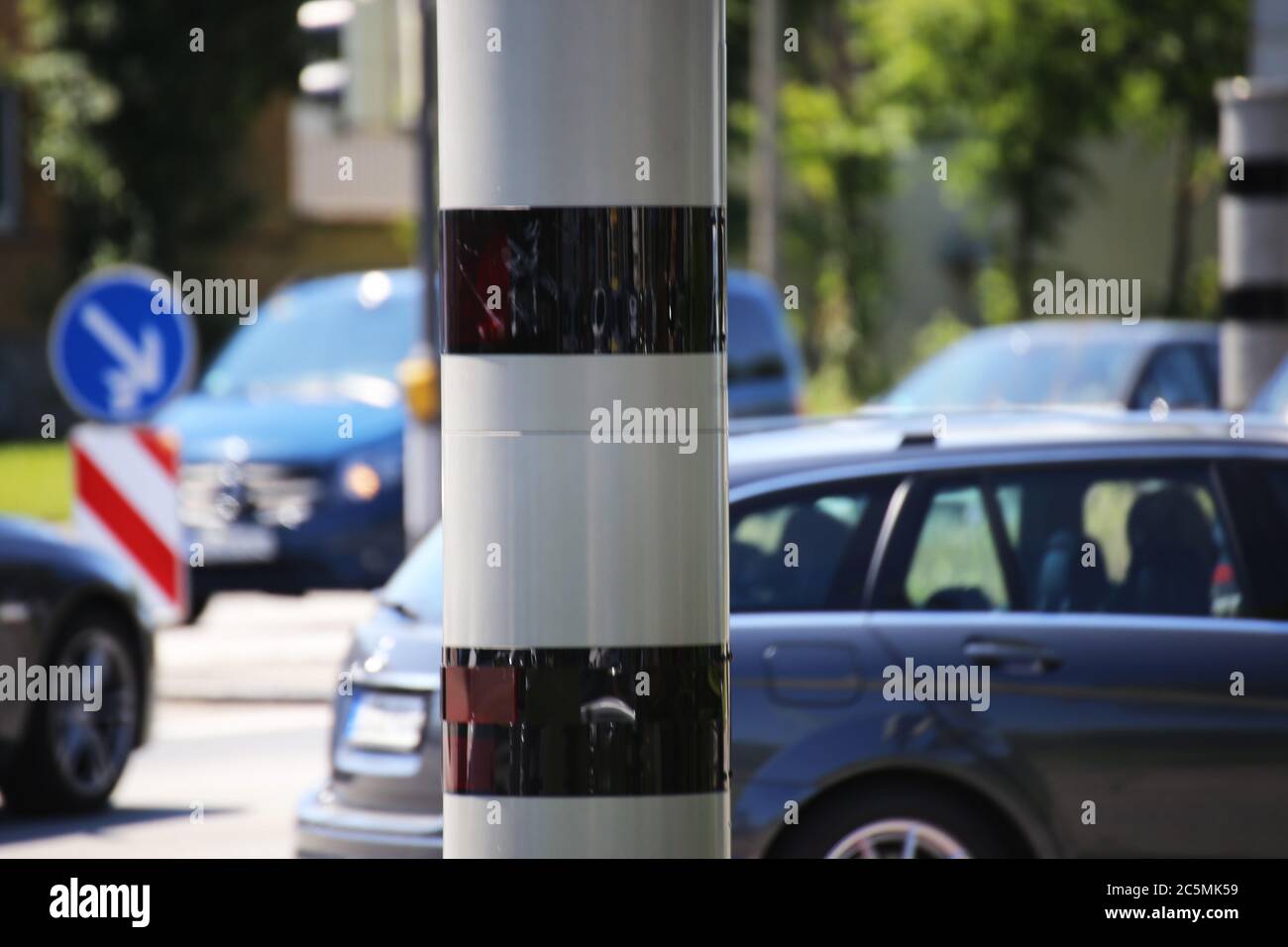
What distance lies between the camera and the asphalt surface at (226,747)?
27.8 ft

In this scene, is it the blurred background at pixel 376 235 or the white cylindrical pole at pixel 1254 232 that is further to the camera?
the blurred background at pixel 376 235

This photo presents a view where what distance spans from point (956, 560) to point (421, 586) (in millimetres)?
1370

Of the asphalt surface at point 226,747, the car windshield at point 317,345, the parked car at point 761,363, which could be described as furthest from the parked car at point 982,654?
the parked car at point 761,363

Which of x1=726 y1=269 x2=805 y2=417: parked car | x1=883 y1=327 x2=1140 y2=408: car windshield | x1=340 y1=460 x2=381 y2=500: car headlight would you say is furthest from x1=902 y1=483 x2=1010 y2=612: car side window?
x1=726 y1=269 x2=805 y2=417: parked car

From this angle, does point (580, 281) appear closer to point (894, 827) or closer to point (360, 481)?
point (894, 827)

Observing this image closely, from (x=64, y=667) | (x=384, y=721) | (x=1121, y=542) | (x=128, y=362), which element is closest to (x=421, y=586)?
(x=384, y=721)

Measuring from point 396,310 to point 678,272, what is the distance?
13.5 meters

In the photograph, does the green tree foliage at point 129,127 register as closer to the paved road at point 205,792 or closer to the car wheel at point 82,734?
the paved road at point 205,792

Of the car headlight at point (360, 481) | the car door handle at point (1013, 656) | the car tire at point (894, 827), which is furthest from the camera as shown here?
the car headlight at point (360, 481)

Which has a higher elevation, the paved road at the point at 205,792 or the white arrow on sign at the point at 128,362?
the white arrow on sign at the point at 128,362

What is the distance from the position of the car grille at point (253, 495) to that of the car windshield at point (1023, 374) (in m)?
3.65

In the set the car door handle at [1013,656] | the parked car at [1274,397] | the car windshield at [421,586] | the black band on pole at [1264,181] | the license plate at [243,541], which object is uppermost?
the black band on pole at [1264,181]

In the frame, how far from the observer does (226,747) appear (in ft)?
35.7
